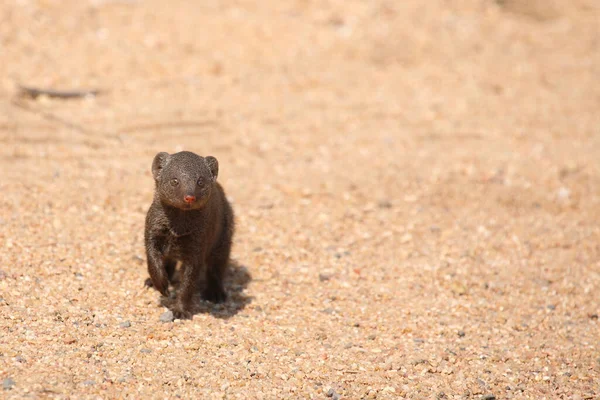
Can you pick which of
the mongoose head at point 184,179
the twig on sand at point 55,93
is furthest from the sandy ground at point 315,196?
the mongoose head at point 184,179

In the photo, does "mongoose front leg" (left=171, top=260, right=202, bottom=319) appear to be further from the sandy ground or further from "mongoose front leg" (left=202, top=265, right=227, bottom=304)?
"mongoose front leg" (left=202, top=265, right=227, bottom=304)

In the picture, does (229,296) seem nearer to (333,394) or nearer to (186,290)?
(186,290)

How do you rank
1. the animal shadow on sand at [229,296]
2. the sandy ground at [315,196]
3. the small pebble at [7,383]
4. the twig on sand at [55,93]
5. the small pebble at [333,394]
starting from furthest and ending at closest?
1. the twig on sand at [55,93]
2. the animal shadow on sand at [229,296]
3. the sandy ground at [315,196]
4. the small pebble at [333,394]
5. the small pebble at [7,383]

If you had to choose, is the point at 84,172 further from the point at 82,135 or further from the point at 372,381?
the point at 372,381

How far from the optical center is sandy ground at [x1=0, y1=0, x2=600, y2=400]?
471cm

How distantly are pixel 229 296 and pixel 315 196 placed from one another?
79.3 inches

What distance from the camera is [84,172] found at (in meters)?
6.93

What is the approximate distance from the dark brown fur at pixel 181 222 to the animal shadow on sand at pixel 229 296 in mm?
207

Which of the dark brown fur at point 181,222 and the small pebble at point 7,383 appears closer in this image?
the small pebble at point 7,383

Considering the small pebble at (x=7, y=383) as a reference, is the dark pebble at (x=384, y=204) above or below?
above

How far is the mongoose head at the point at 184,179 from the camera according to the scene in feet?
15.5

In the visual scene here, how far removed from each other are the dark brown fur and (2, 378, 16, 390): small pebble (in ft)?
4.20

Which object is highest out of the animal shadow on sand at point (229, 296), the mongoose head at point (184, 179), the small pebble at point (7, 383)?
the mongoose head at point (184, 179)

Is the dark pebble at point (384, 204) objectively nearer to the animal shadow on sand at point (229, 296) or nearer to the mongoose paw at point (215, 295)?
the animal shadow on sand at point (229, 296)
